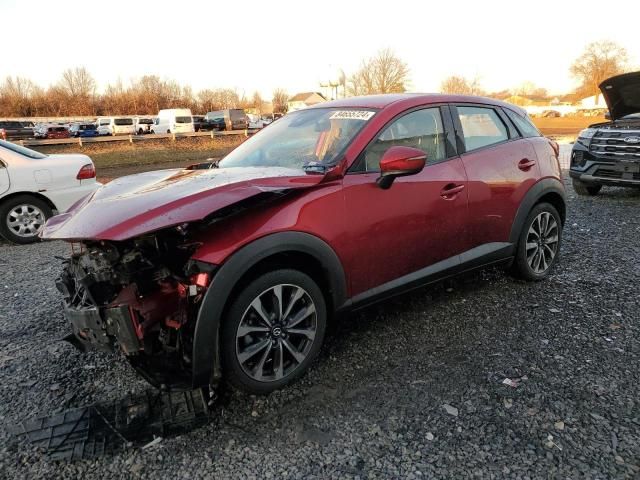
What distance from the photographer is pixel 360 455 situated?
2350 millimetres

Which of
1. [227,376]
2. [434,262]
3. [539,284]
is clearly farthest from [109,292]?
[539,284]

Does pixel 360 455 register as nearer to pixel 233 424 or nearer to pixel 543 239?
pixel 233 424

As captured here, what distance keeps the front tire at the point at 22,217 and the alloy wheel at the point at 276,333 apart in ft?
17.8

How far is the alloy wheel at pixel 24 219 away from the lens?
6820 mm

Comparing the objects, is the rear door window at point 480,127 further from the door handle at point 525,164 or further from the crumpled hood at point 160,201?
the crumpled hood at point 160,201

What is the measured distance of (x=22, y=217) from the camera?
270 inches

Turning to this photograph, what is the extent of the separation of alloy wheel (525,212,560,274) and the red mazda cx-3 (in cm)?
58

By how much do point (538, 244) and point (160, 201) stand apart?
341 cm

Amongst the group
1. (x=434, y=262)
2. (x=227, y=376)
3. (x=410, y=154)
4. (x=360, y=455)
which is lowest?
(x=360, y=455)

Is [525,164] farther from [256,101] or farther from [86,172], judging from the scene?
[256,101]

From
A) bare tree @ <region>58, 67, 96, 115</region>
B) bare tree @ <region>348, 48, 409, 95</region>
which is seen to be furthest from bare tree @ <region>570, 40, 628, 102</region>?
bare tree @ <region>58, 67, 96, 115</region>

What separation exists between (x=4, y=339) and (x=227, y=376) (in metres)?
2.21

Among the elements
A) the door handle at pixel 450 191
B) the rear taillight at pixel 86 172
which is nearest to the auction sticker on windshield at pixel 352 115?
the door handle at pixel 450 191

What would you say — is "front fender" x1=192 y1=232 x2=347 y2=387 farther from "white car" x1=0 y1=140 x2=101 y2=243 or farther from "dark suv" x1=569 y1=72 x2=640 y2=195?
"dark suv" x1=569 y1=72 x2=640 y2=195
